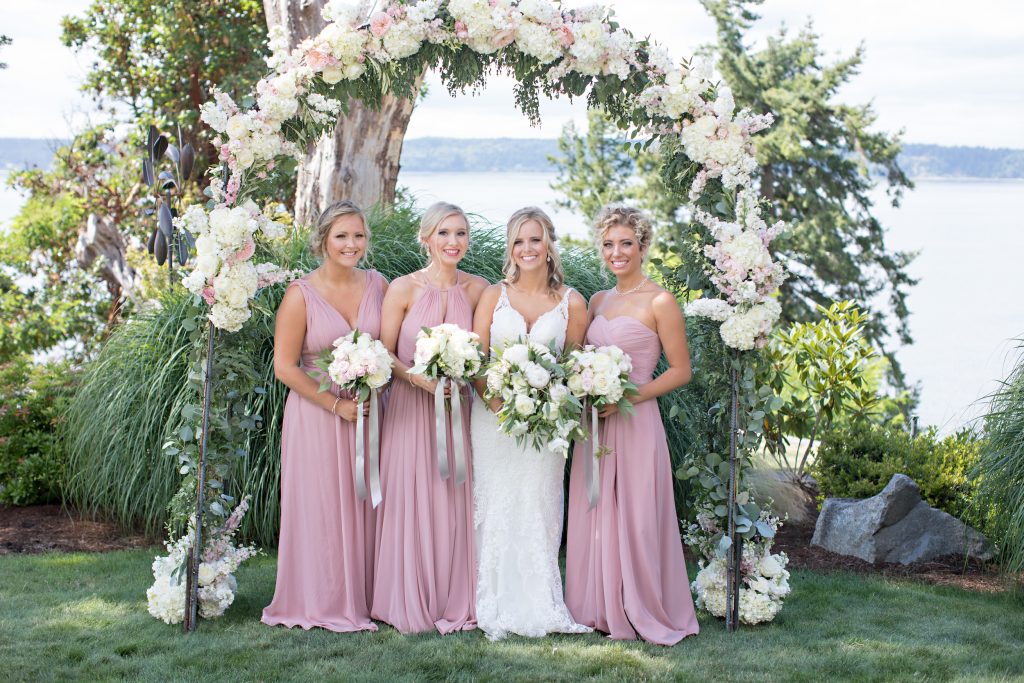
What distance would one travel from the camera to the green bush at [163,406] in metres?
6.71

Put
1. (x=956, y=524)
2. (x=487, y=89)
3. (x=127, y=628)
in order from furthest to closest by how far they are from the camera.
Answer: (x=956, y=524)
(x=487, y=89)
(x=127, y=628)

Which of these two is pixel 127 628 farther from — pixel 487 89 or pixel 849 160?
pixel 849 160

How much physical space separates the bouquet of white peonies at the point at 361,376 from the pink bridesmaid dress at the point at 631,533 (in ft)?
3.52

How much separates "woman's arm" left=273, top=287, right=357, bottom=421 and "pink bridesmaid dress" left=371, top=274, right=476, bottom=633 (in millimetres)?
307

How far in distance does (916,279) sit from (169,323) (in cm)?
2001

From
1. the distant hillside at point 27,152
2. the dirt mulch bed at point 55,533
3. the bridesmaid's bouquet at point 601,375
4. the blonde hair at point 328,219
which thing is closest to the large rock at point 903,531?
the bridesmaid's bouquet at point 601,375

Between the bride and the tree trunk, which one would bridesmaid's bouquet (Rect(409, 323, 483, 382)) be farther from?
the tree trunk

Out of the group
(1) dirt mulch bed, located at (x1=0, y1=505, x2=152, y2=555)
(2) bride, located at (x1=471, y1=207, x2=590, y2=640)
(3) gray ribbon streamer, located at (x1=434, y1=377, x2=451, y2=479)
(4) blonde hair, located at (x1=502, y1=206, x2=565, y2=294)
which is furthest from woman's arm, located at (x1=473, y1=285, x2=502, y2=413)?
(1) dirt mulch bed, located at (x1=0, y1=505, x2=152, y2=555)

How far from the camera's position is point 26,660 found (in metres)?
4.76

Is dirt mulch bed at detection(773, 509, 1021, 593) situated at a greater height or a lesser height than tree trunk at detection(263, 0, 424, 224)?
lesser

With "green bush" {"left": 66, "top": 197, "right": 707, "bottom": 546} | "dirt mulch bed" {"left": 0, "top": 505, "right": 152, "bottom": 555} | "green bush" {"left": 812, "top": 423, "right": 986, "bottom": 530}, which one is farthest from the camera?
"green bush" {"left": 812, "top": 423, "right": 986, "bottom": 530}

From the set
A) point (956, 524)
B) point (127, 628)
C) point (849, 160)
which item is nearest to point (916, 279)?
point (849, 160)

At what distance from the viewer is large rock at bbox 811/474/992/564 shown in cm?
677

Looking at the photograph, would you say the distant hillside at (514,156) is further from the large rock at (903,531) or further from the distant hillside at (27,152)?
the large rock at (903,531)
